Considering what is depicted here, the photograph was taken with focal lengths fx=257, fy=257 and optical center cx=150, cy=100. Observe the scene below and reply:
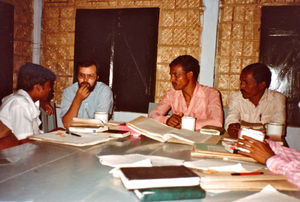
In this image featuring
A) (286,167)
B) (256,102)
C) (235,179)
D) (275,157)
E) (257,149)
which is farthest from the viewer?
(256,102)

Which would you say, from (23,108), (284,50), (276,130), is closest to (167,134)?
(276,130)

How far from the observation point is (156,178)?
859mm

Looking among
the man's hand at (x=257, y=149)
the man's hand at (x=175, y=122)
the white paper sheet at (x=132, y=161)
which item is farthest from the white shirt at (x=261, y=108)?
the white paper sheet at (x=132, y=161)

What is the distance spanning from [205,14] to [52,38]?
255 centimetres

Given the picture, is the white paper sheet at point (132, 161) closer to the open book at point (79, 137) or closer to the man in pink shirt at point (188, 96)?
the open book at point (79, 137)

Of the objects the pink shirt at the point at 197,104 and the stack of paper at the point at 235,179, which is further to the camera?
the pink shirt at the point at 197,104

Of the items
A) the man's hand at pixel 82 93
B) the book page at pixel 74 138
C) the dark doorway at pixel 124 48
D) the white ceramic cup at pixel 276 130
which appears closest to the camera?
the book page at pixel 74 138

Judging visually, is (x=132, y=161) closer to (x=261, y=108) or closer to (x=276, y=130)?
(x=276, y=130)

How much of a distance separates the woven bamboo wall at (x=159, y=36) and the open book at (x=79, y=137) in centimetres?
221

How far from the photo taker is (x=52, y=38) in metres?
4.37

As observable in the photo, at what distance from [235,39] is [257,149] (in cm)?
262

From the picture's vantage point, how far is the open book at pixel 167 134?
172cm

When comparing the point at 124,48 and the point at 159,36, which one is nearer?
the point at 159,36

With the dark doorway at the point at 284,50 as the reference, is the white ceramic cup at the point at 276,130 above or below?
below
